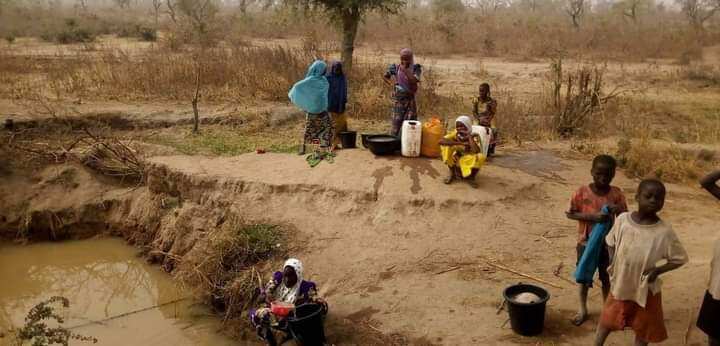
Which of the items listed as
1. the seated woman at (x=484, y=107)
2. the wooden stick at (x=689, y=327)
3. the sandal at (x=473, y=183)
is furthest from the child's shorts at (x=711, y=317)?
Result: the seated woman at (x=484, y=107)

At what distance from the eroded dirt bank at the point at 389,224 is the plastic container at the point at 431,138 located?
0.89 feet

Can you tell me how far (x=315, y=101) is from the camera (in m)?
7.48

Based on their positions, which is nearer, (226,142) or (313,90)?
(313,90)

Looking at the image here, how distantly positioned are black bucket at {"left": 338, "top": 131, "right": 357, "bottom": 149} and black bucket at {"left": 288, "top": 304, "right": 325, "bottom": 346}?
136 inches

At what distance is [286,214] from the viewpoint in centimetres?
647

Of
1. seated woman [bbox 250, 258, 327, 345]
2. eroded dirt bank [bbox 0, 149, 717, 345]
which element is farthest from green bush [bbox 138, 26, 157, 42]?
seated woman [bbox 250, 258, 327, 345]

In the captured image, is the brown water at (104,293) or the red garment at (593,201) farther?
the brown water at (104,293)

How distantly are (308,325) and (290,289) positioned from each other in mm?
396

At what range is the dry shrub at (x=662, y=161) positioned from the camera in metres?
7.25

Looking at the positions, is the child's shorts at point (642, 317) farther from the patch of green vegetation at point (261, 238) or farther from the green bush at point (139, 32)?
the green bush at point (139, 32)

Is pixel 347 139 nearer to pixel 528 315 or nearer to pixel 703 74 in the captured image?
pixel 528 315

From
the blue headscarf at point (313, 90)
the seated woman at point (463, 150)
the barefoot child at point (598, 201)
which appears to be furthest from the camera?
the blue headscarf at point (313, 90)

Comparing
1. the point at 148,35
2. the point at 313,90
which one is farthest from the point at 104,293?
the point at 148,35

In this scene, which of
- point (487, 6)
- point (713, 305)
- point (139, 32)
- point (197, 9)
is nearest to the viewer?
point (713, 305)
